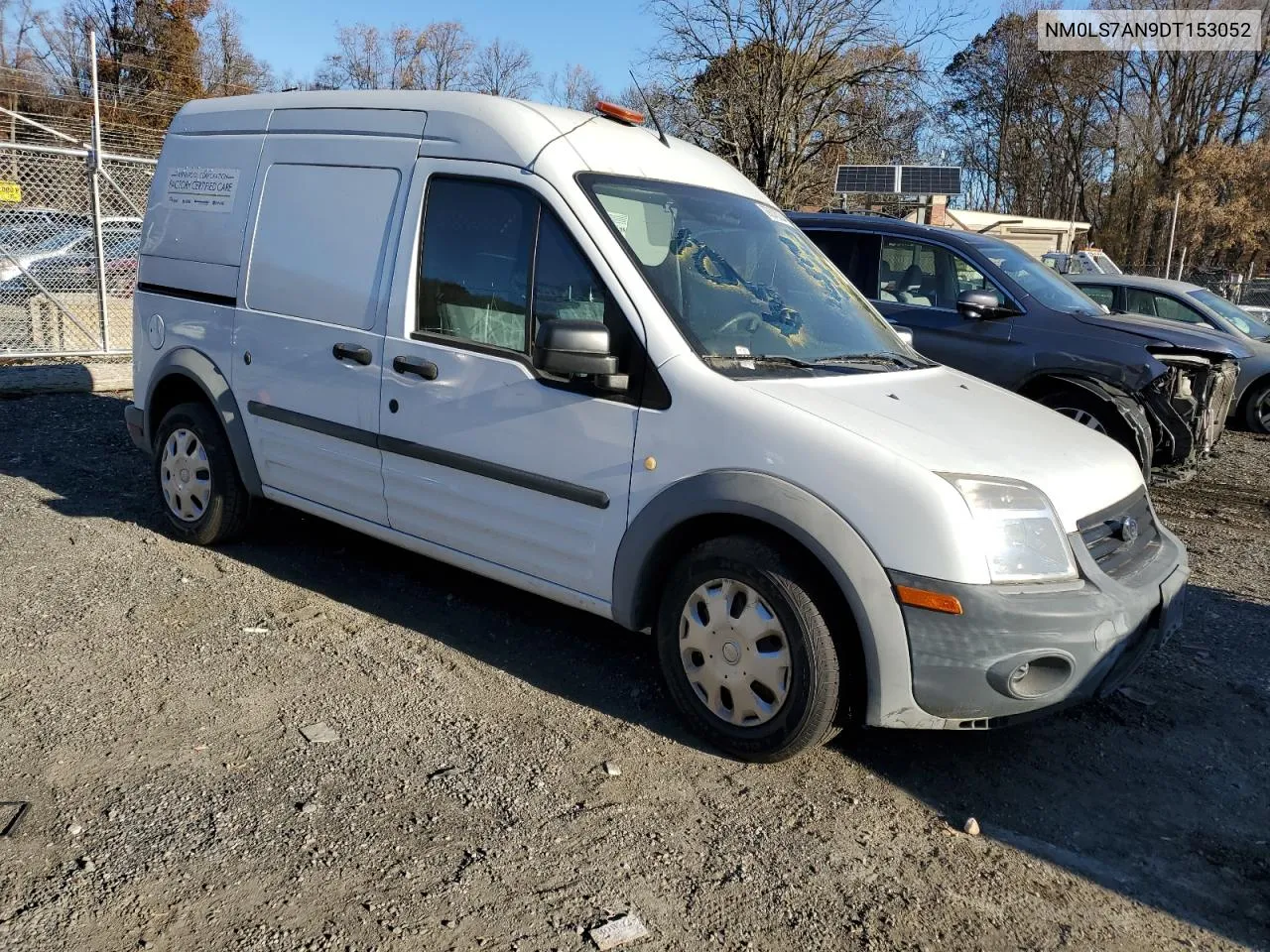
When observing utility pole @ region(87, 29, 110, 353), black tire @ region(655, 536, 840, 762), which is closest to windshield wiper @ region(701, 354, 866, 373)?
black tire @ region(655, 536, 840, 762)

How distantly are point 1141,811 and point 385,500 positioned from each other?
10.3ft

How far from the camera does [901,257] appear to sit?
8258mm

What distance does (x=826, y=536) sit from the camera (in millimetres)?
3330

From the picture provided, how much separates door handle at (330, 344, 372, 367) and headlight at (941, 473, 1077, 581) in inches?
99.5

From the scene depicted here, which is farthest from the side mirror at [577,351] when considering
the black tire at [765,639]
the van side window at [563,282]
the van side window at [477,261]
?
the black tire at [765,639]

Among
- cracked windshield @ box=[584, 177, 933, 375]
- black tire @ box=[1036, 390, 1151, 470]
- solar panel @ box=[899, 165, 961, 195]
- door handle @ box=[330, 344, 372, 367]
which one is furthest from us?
solar panel @ box=[899, 165, 961, 195]

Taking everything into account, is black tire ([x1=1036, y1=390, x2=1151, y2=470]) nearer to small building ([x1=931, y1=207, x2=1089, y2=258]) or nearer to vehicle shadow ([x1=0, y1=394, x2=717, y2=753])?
vehicle shadow ([x1=0, y1=394, x2=717, y2=753])

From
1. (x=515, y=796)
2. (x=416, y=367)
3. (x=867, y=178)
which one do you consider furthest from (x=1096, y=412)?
(x=867, y=178)

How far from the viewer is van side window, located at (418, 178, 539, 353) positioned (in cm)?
416

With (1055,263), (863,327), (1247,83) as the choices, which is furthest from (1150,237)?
(863,327)

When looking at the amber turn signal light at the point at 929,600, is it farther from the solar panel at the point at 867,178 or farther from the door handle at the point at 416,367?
the solar panel at the point at 867,178

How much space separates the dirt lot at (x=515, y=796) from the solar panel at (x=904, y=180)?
1362 centimetres

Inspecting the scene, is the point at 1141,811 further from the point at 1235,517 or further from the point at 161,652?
the point at 1235,517

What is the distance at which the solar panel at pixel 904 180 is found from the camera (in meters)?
17.5
